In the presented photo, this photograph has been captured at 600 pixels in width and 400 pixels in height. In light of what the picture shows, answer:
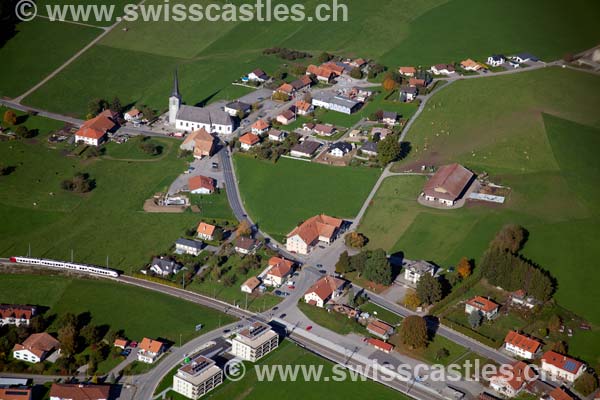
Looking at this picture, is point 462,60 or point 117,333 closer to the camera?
point 117,333

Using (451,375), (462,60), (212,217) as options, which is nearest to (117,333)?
(212,217)

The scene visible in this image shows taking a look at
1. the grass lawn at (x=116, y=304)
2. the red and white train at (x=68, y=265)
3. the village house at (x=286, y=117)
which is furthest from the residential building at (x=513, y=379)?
the village house at (x=286, y=117)

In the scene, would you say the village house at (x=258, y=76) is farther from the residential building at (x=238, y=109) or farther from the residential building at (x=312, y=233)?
the residential building at (x=312, y=233)

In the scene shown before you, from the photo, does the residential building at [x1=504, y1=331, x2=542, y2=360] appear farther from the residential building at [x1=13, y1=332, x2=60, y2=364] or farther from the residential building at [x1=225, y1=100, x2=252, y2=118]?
the residential building at [x1=225, y1=100, x2=252, y2=118]

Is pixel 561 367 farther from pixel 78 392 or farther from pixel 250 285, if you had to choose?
pixel 78 392

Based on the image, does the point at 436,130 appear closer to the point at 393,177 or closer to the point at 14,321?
the point at 393,177

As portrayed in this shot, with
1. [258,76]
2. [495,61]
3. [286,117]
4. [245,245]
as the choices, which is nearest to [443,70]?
[495,61]
